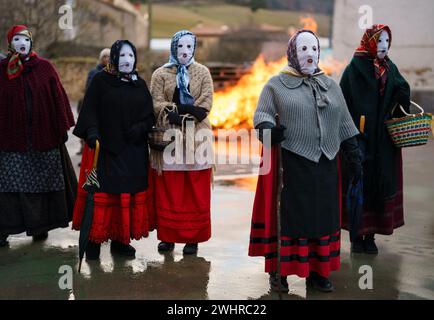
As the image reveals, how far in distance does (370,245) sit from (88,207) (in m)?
2.64

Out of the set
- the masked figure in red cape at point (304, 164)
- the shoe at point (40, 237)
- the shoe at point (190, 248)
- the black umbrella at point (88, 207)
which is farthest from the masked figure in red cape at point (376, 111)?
the shoe at point (40, 237)

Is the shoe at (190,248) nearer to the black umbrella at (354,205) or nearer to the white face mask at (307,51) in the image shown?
the black umbrella at (354,205)

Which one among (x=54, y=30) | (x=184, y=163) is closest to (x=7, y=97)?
(x=184, y=163)

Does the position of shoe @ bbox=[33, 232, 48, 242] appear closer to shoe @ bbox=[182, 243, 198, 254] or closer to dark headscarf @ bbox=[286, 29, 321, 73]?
shoe @ bbox=[182, 243, 198, 254]

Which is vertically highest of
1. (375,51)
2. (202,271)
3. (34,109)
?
(375,51)

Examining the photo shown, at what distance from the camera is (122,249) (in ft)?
19.9

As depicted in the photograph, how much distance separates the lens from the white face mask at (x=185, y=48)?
590cm

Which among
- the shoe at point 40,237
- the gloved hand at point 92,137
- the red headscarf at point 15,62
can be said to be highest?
the red headscarf at point 15,62

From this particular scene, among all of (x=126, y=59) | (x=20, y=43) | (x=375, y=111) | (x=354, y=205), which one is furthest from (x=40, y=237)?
(x=375, y=111)

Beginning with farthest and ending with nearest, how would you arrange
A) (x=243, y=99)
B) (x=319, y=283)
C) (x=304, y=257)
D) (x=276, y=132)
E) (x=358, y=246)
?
1. (x=243, y=99)
2. (x=358, y=246)
3. (x=319, y=283)
4. (x=304, y=257)
5. (x=276, y=132)

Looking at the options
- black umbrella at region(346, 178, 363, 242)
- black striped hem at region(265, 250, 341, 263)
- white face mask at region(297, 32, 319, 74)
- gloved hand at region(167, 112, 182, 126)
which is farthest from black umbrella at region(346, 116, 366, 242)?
gloved hand at region(167, 112, 182, 126)

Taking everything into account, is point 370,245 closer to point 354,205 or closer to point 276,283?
point 354,205

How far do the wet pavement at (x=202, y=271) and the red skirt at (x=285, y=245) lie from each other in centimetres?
22

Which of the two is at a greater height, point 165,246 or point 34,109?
point 34,109
